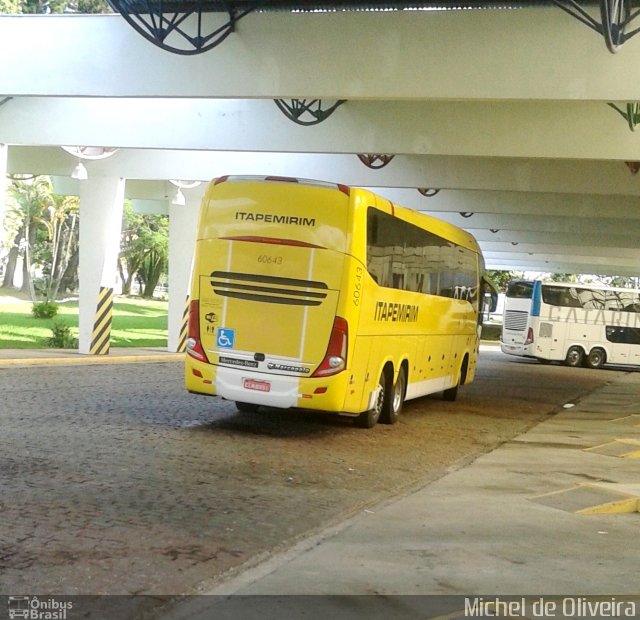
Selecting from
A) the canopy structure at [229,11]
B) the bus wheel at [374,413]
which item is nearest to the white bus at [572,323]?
the bus wheel at [374,413]

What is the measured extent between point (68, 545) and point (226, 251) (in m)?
7.26

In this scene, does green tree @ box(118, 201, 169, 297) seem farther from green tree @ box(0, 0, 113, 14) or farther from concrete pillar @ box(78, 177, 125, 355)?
concrete pillar @ box(78, 177, 125, 355)

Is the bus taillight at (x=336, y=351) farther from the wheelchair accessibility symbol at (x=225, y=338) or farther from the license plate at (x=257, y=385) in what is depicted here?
the wheelchair accessibility symbol at (x=225, y=338)

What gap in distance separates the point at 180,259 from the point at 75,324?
15.2m

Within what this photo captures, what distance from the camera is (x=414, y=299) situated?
16797 millimetres

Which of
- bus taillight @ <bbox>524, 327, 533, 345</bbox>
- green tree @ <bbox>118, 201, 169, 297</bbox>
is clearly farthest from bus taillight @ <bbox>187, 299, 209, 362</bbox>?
green tree @ <bbox>118, 201, 169, 297</bbox>

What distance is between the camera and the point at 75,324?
45.7 meters

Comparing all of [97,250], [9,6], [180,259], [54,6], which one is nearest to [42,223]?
[9,6]

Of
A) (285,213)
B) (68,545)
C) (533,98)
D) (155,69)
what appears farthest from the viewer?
(155,69)

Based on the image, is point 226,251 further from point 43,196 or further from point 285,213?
point 43,196

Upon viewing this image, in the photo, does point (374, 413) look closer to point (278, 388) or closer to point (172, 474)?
point (278, 388)

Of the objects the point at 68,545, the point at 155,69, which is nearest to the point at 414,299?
the point at 155,69

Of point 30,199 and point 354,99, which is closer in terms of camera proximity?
point 354,99

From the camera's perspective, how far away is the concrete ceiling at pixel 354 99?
14.6m
